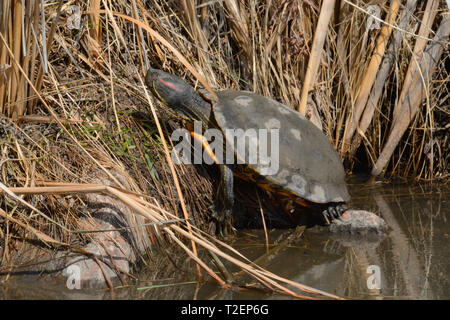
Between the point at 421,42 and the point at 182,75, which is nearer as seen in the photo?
the point at 182,75

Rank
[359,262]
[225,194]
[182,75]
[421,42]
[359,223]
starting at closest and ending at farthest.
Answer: [359,262]
[225,194]
[359,223]
[182,75]
[421,42]

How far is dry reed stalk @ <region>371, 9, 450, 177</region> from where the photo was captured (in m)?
3.63

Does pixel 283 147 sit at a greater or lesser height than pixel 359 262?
greater

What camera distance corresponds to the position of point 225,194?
113 inches

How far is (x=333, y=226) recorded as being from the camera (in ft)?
10.0

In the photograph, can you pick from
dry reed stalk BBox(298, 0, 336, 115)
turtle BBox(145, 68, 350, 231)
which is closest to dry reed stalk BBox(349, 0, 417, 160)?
dry reed stalk BBox(298, 0, 336, 115)

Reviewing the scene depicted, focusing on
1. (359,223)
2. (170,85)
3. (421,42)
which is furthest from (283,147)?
(421,42)

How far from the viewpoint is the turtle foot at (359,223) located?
9.78ft

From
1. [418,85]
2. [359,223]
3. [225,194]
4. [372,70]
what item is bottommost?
[359,223]

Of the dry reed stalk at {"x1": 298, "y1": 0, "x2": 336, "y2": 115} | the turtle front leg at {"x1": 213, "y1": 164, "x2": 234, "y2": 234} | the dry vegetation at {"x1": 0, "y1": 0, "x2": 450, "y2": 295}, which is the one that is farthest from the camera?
the dry reed stalk at {"x1": 298, "y1": 0, "x2": 336, "y2": 115}

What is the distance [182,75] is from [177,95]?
400 mm

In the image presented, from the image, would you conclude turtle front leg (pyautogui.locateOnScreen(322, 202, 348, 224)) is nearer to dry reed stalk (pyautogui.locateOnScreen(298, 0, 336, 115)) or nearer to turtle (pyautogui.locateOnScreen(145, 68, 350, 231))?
turtle (pyautogui.locateOnScreen(145, 68, 350, 231))

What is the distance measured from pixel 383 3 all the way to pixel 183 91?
159 centimetres

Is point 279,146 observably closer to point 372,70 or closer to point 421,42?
point 372,70
